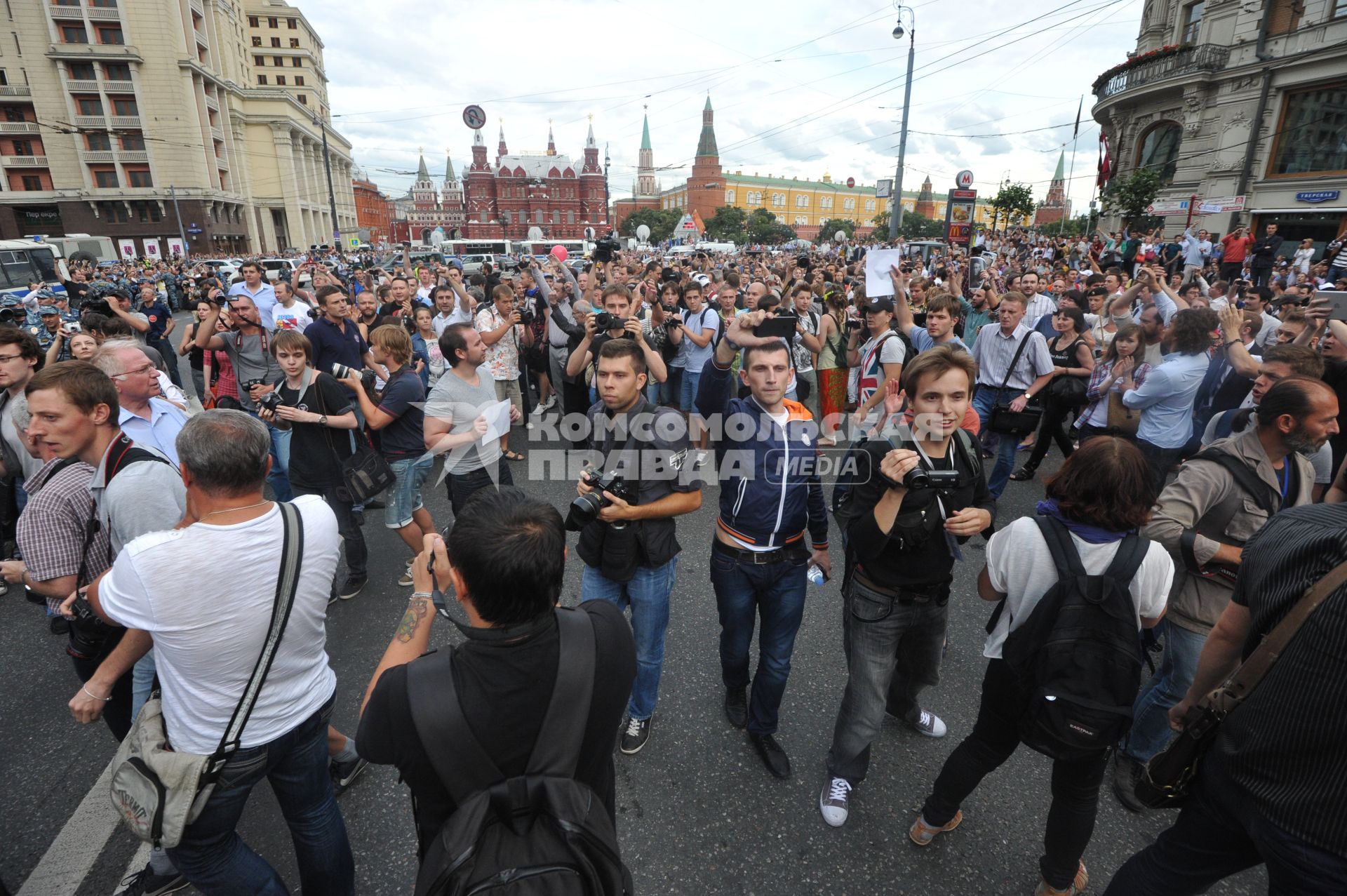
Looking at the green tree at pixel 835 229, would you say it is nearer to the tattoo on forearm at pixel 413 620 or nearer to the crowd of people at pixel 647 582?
the crowd of people at pixel 647 582

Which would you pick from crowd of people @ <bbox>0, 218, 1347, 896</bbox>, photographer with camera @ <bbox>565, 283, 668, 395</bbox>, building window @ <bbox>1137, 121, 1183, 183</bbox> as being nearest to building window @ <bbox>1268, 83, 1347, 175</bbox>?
building window @ <bbox>1137, 121, 1183, 183</bbox>

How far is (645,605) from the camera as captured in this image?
2.85 meters

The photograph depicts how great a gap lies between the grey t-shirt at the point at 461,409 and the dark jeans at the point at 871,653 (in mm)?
2741

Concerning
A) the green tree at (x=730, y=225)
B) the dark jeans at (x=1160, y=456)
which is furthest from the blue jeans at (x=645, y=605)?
the green tree at (x=730, y=225)

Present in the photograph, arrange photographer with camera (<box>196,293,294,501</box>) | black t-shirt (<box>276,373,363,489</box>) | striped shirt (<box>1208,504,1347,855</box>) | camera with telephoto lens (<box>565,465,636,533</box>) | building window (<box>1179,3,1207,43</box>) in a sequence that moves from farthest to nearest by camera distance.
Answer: building window (<box>1179,3,1207,43</box>)
photographer with camera (<box>196,293,294,501</box>)
black t-shirt (<box>276,373,363,489</box>)
camera with telephoto lens (<box>565,465,636,533</box>)
striped shirt (<box>1208,504,1347,855</box>)

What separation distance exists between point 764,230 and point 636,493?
94.3m

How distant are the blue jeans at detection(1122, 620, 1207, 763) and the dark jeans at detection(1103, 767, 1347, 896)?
99 cm

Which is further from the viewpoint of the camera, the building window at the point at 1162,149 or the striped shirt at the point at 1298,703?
the building window at the point at 1162,149

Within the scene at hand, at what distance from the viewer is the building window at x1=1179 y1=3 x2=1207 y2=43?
81.7 feet

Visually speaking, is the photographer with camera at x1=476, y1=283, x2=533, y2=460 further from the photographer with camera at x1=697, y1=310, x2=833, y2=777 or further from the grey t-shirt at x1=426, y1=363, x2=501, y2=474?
the photographer with camera at x1=697, y1=310, x2=833, y2=777

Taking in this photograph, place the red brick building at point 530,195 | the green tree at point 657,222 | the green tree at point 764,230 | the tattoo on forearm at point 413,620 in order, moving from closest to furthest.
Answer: the tattoo on forearm at point 413,620
the green tree at point 657,222
the green tree at point 764,230
the red brick building at point 530,195

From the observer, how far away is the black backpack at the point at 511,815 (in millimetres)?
1176

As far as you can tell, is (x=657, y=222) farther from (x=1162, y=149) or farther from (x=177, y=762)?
(x=177, y=762)

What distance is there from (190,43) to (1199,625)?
69.2 metres
